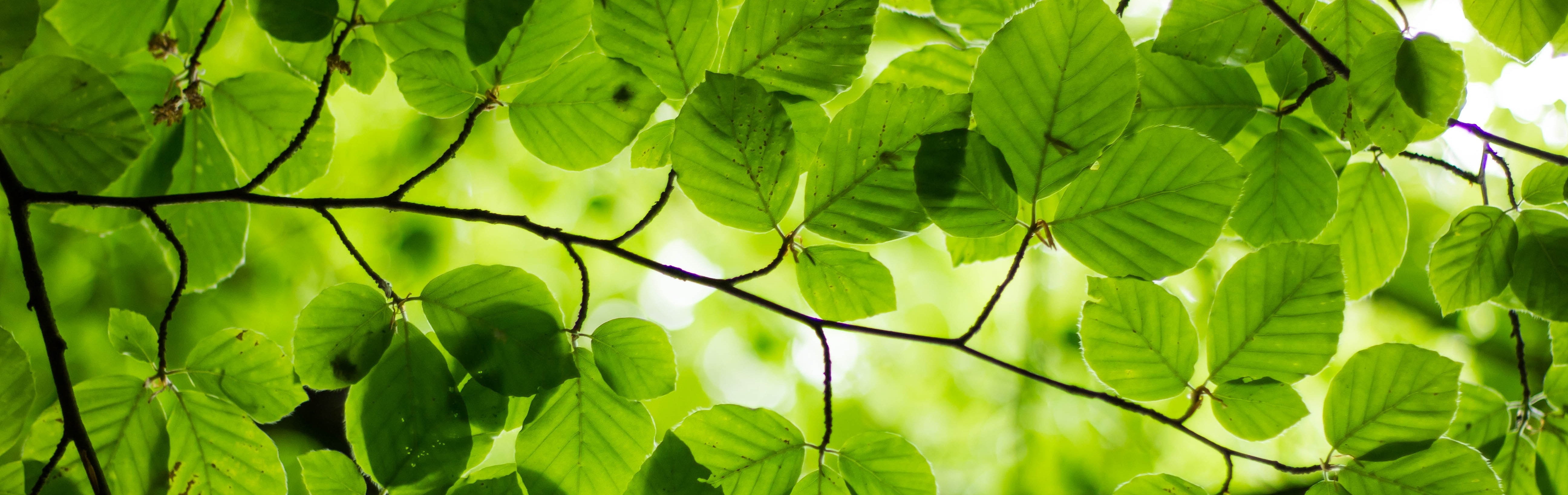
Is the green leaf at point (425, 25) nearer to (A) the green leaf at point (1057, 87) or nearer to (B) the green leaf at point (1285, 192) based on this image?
(A) the green leaf at point (1057, 87)

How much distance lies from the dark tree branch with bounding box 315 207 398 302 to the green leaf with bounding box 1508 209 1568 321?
0.88 meters

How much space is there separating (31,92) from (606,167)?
2363mm

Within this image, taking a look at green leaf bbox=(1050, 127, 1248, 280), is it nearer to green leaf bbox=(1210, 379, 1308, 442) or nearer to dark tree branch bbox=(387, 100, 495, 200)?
green leaf bbox=(1210, 379, 1308, 442)

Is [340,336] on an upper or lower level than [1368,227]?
lower

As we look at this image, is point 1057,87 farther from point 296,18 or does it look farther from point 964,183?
point 296,18

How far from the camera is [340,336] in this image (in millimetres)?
432

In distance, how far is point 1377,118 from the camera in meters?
0.47

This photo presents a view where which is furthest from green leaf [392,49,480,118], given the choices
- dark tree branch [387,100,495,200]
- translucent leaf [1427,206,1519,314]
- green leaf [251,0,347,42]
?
translucent leaf [1427,206,1519,314]

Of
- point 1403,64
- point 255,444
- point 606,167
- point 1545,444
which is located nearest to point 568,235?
point 255,444

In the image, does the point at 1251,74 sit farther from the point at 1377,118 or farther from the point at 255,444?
the point at 255,444

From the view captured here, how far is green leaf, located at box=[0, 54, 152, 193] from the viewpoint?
0.43m

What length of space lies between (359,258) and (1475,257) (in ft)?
2.90

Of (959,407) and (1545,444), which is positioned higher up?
(959,407)

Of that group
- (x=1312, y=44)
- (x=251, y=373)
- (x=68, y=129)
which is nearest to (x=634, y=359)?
(x=251, y=373)
